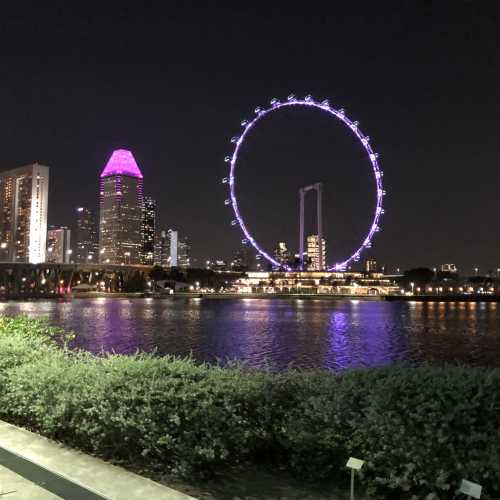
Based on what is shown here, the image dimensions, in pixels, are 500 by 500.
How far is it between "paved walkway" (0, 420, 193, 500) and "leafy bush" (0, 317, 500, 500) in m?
0.45

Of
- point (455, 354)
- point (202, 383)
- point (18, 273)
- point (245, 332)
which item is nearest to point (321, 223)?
point (18, 273)

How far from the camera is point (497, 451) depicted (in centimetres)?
557

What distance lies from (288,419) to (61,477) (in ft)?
8.79

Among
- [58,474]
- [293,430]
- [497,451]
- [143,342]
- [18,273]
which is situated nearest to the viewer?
[497,451]

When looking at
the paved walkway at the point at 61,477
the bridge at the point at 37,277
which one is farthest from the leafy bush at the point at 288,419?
the bridge at the point at 37,277

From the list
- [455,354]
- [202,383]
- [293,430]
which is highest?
[202,383]

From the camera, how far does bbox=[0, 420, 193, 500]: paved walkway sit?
5.98 metres

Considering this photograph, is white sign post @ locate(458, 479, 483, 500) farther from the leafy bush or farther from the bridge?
the bridge

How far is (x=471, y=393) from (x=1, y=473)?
5.26m

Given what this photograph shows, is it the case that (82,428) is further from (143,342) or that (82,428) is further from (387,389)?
(143,342)

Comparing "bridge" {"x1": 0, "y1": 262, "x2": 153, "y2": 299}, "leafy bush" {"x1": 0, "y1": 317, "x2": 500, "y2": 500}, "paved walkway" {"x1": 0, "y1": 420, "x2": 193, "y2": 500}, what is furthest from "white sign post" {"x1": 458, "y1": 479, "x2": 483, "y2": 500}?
"bridge" {"x1": 0, "y1": 262, "x2": 153, "y2": 299}

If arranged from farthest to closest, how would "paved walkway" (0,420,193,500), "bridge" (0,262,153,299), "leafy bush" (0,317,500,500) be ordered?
"bridge" (0,262,153,299), "paved walkway" (0,420,193,500), "leafy bush" (0,317,500,500)

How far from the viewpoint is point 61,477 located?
6492mm

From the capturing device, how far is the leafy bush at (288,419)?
579 cm
